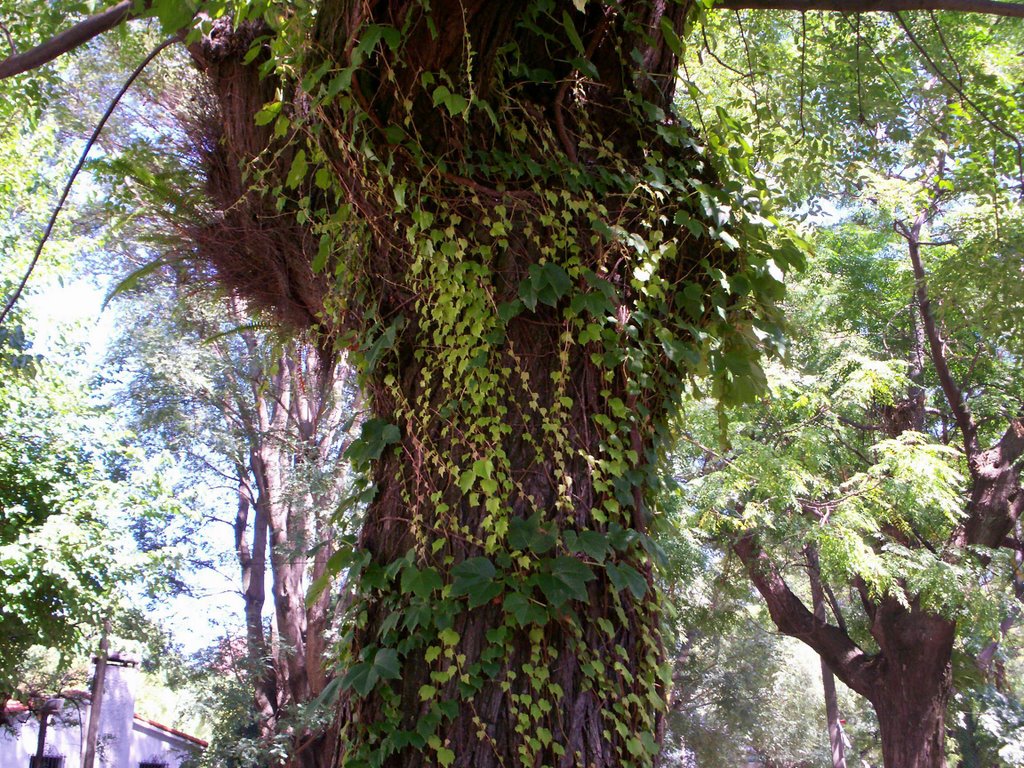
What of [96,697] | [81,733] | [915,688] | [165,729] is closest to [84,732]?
[81,733]

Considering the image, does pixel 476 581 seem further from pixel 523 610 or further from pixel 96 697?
pixel 96 697

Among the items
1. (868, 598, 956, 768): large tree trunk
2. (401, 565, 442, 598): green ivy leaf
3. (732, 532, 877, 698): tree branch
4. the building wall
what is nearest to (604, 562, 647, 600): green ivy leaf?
(401, 565, 442, 598): green ivy leaf

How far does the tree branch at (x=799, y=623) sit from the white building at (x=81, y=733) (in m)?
9.33

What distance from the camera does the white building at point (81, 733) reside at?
14484mm

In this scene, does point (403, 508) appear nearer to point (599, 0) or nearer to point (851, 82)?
point (599, 0)

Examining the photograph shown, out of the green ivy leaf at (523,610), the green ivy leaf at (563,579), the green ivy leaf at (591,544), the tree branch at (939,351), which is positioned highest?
the tree branch at (939,351)

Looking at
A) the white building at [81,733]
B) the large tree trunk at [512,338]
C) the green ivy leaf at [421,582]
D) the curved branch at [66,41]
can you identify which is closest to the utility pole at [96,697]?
the white building at [81,733]

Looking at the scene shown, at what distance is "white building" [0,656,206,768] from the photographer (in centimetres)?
1448

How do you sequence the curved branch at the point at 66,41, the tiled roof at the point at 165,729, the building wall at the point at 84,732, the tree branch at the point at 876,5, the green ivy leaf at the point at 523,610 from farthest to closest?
1. the tiled roof at the point at 165,729
2. the building wall at the point at 84,732
3. the tree branch at the point at 876,5
4. the curved branch at the point at 66,41
5. the green ivy leaf at the point at 523,610

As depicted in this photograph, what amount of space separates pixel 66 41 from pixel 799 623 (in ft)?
35.2

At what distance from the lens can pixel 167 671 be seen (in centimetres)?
1572

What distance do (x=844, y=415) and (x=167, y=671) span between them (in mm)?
12378

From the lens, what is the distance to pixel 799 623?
11.3 meters

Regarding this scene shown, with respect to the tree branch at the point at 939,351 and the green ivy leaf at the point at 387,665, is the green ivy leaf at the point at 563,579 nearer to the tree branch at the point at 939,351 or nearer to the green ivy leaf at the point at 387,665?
the green ivy leaf at the point at 387,665
